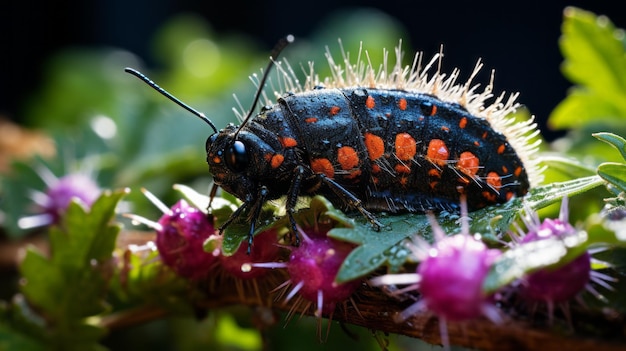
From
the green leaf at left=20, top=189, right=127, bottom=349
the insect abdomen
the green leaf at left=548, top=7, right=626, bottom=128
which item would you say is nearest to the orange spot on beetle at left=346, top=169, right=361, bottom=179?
the insect abdomen

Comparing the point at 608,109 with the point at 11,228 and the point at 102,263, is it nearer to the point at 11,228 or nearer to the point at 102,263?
the point at 102,263

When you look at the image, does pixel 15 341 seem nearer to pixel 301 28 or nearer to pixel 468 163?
pixel 468 163

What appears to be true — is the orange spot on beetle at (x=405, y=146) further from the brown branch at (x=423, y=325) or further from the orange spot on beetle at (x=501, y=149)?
the brown branch at (x=423, y=325)

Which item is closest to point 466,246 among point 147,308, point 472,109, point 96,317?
point 472,109

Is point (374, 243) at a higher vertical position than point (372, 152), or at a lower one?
lower

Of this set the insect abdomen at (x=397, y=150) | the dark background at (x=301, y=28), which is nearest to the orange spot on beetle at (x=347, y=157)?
the insect abdomen at (x=397, y=150)

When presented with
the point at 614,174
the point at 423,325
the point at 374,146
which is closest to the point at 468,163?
the point at 374,146
